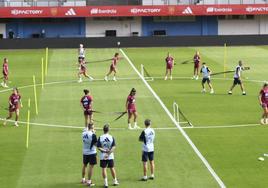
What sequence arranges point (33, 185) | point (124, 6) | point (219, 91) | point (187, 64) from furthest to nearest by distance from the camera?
point (124, 6), point (187, 64), point (219, 91), point (33, 185)

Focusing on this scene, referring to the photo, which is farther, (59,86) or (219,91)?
(59,86)

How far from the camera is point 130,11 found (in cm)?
8169

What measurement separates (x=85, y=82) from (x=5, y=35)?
3973cm

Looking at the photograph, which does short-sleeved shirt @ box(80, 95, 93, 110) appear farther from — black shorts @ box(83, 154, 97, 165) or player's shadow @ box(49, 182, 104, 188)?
black shorts @ box(83, 154, 97, 165)

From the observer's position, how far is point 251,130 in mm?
29484

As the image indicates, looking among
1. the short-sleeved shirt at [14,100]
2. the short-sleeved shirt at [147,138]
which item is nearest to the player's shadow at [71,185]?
the short-sleeved shirt at [147,138]

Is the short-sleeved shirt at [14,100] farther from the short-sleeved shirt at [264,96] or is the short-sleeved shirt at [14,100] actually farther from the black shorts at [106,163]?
the short-sleeved shirt at [264,96]

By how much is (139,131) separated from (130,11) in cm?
5351

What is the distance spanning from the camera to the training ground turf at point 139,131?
22234 mm

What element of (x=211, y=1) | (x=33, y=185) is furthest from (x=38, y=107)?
(x=211, y=1)

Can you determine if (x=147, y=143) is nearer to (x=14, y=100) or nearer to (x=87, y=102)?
(x=87, y=102)

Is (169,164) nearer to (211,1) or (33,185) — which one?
(33,185)

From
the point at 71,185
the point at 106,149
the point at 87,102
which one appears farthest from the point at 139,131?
the point at 106,149

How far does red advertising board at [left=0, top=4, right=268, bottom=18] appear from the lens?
80.7m
